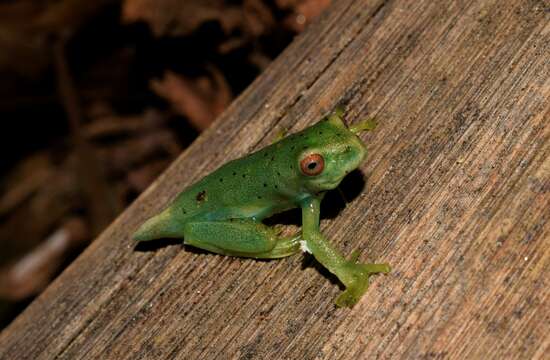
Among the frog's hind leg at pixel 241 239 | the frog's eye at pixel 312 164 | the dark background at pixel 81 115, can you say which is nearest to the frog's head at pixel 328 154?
the frog's eye at pixel 312 164

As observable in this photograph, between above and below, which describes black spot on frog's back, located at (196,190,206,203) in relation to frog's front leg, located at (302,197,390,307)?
above

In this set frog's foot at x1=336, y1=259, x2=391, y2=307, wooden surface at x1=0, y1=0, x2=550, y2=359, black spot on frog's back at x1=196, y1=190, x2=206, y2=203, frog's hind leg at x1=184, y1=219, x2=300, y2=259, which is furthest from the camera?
black spot on frog's back at x1=196, y1=190, x2=206, y2=203

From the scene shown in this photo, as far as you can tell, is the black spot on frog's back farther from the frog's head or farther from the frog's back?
the frog's head

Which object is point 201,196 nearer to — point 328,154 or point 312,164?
point 312,164

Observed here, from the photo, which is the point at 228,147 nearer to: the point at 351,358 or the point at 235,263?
the point at 235,263

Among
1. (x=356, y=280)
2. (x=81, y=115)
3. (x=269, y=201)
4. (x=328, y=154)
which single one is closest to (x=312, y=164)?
(x=328, y=154)

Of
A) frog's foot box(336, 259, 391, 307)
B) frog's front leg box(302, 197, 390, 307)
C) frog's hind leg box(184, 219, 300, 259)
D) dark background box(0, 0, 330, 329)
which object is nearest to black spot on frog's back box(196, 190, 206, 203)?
frog's hind leg box(184, 219, 300, 259)

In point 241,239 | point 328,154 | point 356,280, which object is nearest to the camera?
point 356,280
